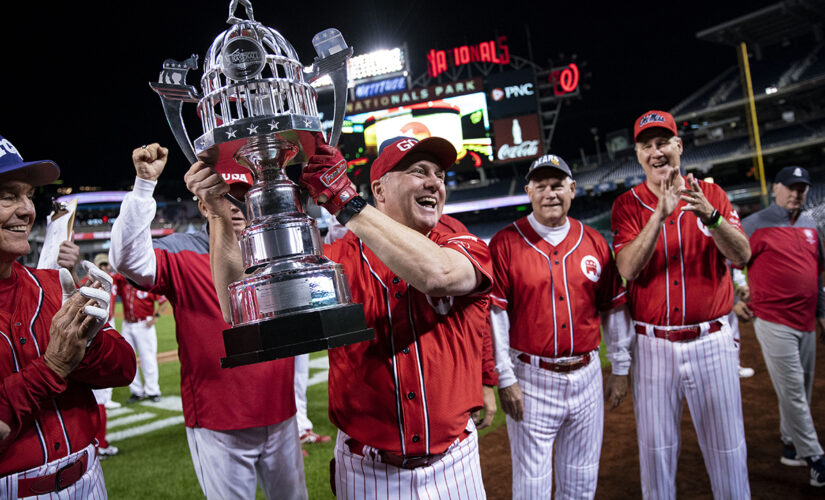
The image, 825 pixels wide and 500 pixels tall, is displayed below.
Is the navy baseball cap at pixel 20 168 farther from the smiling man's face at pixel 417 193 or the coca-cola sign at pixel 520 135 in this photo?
the coca-cola sign at pixel 520 135

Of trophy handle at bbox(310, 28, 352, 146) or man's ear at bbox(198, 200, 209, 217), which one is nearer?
trophy handle at bbox(310, 28, 352, 146)

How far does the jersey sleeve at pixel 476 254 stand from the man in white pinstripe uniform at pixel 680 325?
147cm

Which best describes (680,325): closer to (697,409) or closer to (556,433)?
(697,409)

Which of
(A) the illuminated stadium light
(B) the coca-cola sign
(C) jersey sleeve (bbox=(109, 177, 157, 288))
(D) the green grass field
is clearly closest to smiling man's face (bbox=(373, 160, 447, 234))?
(C) jersey sleeve (bbox=(109, 177, 157, 288))

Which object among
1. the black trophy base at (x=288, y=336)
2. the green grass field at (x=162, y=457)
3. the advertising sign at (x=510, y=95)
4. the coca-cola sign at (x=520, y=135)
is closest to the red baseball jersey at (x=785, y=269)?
the green grass field at (x=162, y=457)

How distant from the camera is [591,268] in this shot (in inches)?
124

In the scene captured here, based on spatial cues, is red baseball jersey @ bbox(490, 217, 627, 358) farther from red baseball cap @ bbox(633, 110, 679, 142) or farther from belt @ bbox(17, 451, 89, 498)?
belt @ bbox(17, 451, 89, 498)

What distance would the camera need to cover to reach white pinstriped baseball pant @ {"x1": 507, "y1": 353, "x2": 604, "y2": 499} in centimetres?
294

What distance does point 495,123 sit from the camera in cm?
2720

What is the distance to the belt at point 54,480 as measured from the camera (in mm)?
1750

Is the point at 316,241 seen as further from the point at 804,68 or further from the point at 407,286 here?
the point at 804,68

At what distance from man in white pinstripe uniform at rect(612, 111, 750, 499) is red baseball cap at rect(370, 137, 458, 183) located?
1.52 m

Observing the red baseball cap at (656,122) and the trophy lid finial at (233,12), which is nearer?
the trophy lid finial at (233,12)

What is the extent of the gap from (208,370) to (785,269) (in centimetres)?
452
